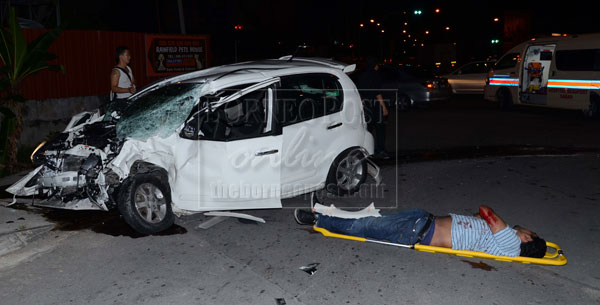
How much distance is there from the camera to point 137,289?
4145 millimetres

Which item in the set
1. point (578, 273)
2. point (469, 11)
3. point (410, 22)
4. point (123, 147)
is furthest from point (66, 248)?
point (410, 22)

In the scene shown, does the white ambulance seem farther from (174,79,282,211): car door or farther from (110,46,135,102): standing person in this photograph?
(110,46,135,102): standing person

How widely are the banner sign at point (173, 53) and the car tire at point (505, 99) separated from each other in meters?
9.29

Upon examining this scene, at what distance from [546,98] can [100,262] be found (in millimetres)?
13367

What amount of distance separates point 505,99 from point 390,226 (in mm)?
12875

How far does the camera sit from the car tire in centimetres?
1598

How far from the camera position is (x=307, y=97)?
626 cm

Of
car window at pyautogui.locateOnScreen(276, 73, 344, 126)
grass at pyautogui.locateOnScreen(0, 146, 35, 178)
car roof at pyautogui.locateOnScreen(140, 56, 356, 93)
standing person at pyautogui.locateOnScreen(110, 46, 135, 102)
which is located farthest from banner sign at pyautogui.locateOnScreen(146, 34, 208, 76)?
car window at pyautogui.locateOnScreen(276, 73, 344, 126)

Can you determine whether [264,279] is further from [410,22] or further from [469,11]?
[410,22]

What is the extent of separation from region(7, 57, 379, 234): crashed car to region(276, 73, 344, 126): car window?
2cm

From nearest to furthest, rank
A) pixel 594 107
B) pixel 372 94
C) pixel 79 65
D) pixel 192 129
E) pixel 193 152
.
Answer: pixel 193 152, pixel 192 129, pixel 372 94, pixel 79 65, pixel 594 107

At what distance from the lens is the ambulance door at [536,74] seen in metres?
14.5

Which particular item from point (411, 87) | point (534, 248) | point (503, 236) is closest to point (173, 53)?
point (411, 87)

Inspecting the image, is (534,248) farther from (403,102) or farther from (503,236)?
(403,102)
